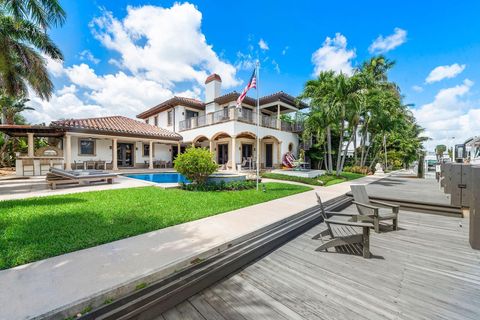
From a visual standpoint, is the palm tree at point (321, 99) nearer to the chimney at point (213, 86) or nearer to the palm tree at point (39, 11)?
the chimney at point (213, 86)

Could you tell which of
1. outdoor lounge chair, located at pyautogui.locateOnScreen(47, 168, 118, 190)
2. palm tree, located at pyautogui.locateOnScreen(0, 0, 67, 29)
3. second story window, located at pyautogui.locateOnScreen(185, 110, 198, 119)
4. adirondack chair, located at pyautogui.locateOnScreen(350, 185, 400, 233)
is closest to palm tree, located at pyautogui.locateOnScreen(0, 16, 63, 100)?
palm tree, located at pyautogui.locateOnScreen(0, 0, 67, 29)

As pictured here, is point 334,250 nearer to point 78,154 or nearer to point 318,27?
point 318,27

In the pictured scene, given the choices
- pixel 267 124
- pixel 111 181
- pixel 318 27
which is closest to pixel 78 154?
pixel 111 181

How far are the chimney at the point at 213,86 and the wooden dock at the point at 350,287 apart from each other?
19.9 meters

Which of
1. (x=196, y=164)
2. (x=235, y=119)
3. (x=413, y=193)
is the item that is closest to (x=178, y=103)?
(x=235, y=119)

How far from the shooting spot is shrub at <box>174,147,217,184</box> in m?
9.48

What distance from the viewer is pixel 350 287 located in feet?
8.82

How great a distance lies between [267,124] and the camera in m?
20.3

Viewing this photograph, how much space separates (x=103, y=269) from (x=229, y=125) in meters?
15.2

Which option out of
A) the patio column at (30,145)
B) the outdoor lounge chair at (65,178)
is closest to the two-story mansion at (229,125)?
the outdoor lounge chair at (65,178)

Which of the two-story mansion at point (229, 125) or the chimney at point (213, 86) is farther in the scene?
the chimney at point (213, 86)

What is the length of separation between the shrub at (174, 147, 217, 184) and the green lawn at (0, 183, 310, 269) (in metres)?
2.00

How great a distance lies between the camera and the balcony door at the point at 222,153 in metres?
22.1

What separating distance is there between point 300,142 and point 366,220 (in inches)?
804
